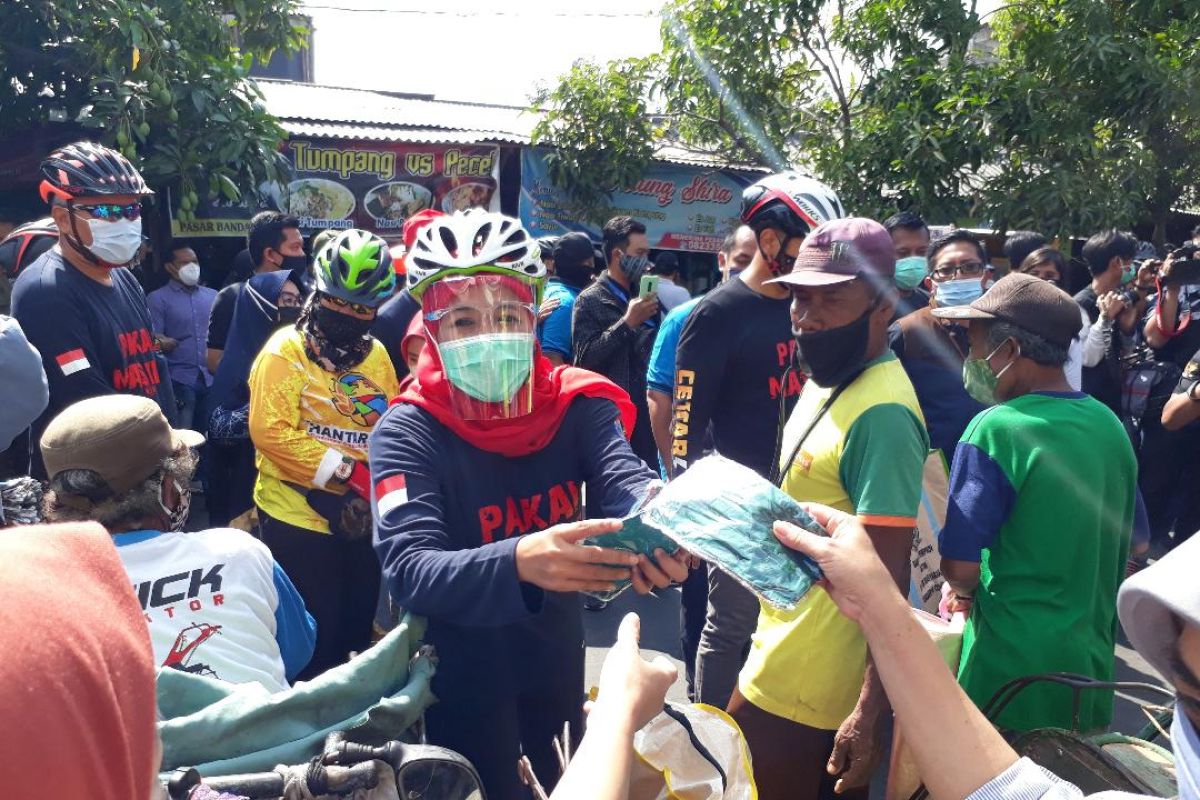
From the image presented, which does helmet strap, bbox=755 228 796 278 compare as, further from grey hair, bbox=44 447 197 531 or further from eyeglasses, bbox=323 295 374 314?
grey hair, bbox=44 447 197 531

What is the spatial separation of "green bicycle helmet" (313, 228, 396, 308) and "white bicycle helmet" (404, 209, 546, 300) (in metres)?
1.34

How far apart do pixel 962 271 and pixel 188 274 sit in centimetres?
560

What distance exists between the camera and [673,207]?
13312mm

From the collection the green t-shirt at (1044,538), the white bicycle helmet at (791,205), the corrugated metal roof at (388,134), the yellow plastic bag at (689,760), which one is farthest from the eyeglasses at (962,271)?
the corrugated metal roof at (388,134)

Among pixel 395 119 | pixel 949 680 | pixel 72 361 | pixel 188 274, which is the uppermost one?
pixel 395 119

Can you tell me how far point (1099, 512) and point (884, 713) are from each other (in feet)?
2.52

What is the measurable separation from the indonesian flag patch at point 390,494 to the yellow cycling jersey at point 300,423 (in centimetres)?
145

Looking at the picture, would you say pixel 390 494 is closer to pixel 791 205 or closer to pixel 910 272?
pixel 791 205

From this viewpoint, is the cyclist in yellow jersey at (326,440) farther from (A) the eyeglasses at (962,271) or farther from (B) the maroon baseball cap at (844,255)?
(A) the eyeglasses at (962,271)

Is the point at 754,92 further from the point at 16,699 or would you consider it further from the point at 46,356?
the point at 16,699

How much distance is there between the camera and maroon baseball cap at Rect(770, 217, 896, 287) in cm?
282

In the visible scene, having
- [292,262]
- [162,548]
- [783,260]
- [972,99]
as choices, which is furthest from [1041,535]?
[972,99]

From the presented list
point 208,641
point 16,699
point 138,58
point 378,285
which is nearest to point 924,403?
point 378,285

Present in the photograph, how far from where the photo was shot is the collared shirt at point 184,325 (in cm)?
761
